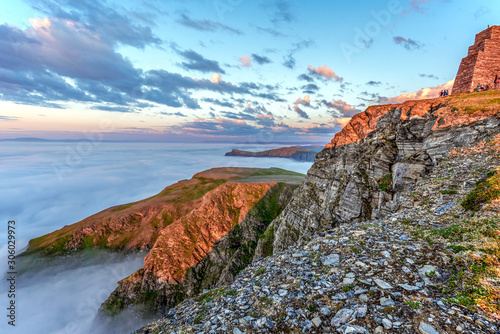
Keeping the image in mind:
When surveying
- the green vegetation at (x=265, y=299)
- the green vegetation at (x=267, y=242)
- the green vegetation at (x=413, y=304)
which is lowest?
the green vegetation at (x=267, y=242)

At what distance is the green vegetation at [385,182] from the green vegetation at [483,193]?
52.2 ft

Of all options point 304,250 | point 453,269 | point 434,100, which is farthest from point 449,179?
point 434,100

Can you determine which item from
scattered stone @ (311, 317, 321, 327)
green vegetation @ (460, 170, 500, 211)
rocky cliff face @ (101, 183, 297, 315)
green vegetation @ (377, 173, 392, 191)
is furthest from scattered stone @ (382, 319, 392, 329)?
rocky cliff face @ (101, 183, 297, 315)

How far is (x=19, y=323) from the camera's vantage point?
375 feet

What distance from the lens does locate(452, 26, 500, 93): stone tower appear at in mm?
35875

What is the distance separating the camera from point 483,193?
13.2 metres

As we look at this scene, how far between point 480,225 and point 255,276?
1278 cm

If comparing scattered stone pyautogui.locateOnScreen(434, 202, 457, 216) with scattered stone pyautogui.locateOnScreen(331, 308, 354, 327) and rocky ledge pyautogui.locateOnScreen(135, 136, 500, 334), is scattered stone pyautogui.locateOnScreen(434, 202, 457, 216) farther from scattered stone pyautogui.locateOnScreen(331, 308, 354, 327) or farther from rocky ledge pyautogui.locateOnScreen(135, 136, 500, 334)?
scattered stone pyautogui.locateOnScreen(331, 308, 354, 327)

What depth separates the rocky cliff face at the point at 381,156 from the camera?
2341 centimetres

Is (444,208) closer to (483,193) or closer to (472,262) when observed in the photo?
(483,193)

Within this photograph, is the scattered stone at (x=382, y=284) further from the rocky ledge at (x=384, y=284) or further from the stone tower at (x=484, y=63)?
the stone tower at (x=484, y=63)

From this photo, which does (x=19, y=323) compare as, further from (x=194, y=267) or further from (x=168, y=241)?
(x=194, y=267)

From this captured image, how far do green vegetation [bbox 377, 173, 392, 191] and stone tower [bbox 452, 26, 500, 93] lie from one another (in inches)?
1013

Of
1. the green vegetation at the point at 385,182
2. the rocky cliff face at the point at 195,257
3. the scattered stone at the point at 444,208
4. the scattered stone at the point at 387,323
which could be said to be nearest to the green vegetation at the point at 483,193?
the scattered stone at the point at 444,208
